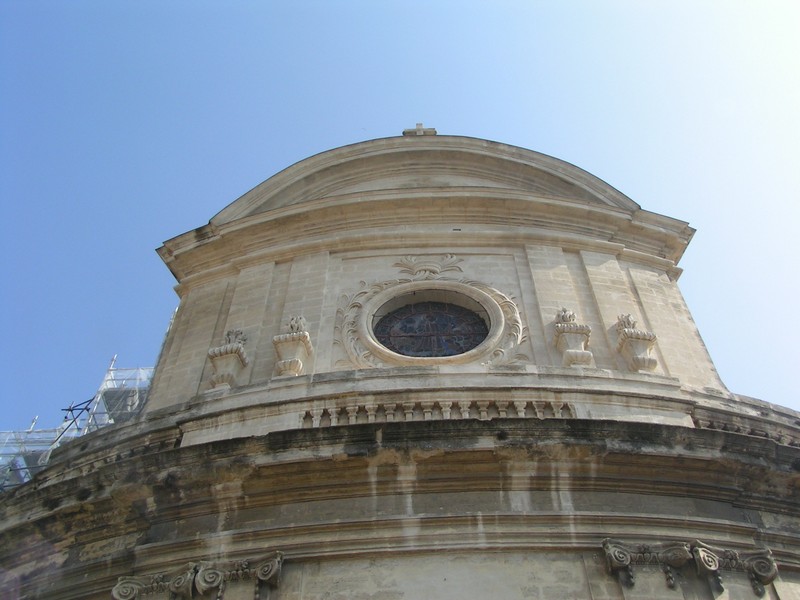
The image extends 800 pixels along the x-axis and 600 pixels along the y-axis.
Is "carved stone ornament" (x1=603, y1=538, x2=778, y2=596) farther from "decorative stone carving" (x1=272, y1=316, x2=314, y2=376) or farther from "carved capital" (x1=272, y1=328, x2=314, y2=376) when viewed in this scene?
"carved capital" (x1=272, y1=328, x2=314, y2=376)

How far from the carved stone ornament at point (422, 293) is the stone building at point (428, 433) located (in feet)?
0.13

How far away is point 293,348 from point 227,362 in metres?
0.96

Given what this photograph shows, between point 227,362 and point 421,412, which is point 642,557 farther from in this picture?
point 227,362

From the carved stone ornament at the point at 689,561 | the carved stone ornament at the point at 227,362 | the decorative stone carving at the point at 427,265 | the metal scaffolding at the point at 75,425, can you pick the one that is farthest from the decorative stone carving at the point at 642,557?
the metal scaffolding at the point at 75,425

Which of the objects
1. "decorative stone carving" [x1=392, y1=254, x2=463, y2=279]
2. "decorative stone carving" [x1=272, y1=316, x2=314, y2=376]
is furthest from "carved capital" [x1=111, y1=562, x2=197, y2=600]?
"decorative stone carving" [x1=392, y1=254, x2=463, y2=279]

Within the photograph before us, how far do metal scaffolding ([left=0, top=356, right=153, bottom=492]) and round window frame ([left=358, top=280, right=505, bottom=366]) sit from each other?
21.3 ft

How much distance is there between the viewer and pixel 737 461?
8594mm

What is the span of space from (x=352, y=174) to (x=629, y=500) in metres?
8.99

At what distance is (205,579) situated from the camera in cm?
781

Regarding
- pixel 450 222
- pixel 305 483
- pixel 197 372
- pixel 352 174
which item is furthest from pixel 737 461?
pixel 352 174

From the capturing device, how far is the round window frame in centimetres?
1111

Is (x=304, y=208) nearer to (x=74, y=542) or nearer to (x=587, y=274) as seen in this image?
(x=587, y=274)

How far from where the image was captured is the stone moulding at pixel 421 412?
31.6 feet

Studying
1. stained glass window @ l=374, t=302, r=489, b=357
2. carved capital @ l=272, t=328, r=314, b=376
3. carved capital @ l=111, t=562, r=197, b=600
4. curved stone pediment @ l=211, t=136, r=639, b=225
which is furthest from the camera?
curved stone pediment @ l=211, t=136, r=639, b=225
